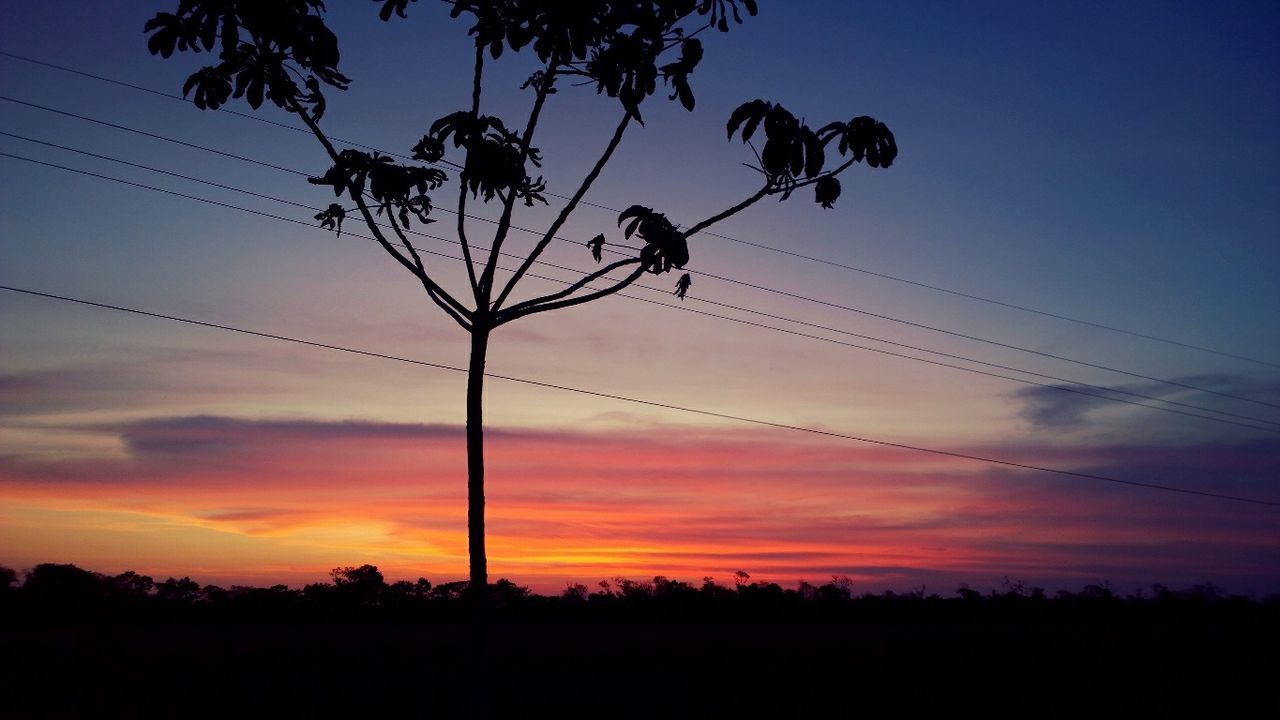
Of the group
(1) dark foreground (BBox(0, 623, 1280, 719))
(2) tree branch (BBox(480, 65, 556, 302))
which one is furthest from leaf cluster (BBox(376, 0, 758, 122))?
(1) dark foreground (BBox(0, 623, 1280, 719))

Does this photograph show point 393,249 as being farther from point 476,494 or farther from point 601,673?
point 601,673

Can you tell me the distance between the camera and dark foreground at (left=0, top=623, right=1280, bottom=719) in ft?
57.9

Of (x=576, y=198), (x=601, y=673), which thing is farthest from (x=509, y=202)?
(x=601, y=673)

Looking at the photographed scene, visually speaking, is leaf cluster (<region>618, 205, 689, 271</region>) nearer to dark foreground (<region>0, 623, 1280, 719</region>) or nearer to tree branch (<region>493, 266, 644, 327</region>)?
tree branch (<region>493, 266, 644, 327</region>)

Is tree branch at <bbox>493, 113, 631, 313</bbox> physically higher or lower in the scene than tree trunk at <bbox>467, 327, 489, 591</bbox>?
higher

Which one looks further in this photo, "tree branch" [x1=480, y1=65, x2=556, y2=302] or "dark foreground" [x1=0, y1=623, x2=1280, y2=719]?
"dark foreground" [x1=0, y1=623, x2=1280, y2=719]

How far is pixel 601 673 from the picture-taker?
22500mm

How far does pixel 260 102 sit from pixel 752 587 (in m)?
41.5

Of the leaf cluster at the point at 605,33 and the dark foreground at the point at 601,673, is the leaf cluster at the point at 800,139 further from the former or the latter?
the dark foreground at the point at 601,673

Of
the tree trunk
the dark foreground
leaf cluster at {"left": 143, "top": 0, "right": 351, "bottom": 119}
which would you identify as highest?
leaf cluster at {"left": 143, "top": 0, "right": 351, "bottom": 119}

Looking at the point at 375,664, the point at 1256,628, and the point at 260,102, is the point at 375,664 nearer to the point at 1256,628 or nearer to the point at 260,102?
the point at 260,102

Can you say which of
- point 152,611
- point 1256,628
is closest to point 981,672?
point 1256,628

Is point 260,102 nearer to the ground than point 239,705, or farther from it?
farther from it

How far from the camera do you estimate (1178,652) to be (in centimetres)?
3089
